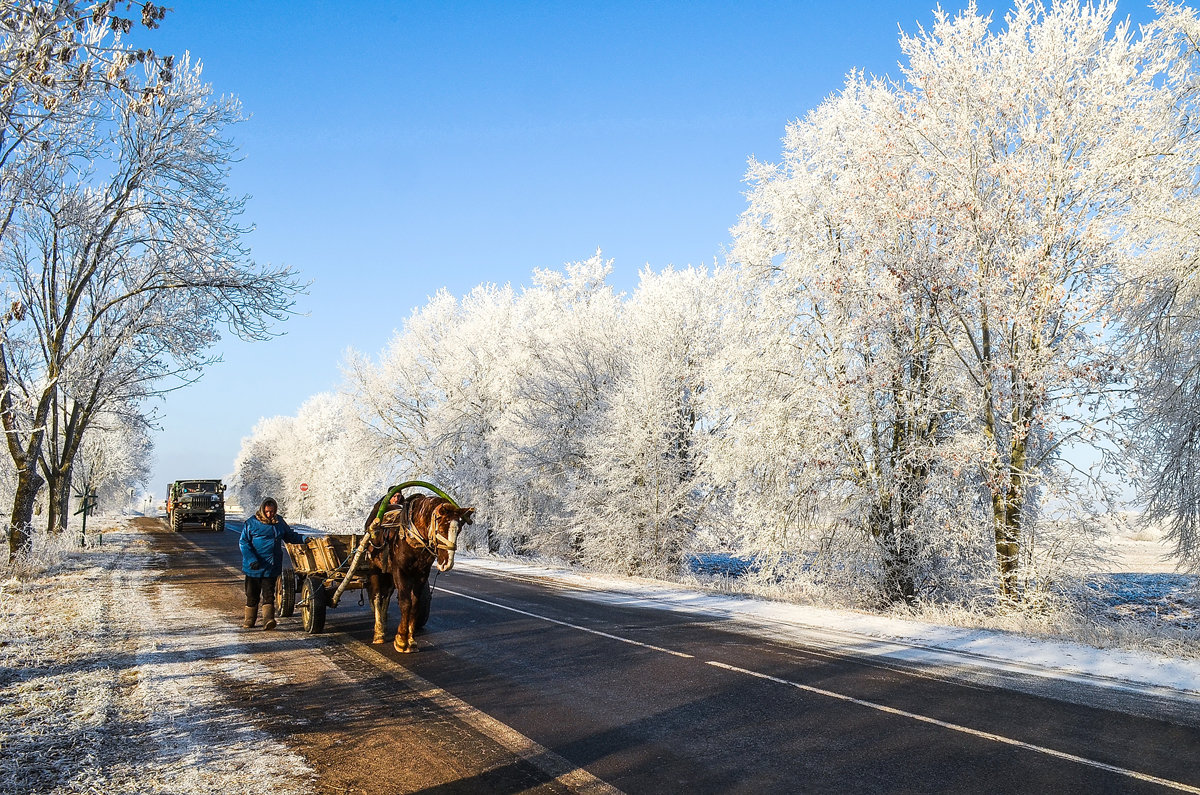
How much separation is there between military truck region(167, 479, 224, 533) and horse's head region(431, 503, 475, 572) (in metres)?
39.3

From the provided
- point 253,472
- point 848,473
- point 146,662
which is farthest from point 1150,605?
point 253,472

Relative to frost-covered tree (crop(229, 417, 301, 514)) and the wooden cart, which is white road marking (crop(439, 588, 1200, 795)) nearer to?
the wooden cart

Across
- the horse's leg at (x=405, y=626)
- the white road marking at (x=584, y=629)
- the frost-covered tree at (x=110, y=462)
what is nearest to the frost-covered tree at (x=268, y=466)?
the frost-covered tree at (x=110, y=462)

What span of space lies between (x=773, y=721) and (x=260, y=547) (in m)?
8.14

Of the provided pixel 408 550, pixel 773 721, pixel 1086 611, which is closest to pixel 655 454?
pixel 1086 611

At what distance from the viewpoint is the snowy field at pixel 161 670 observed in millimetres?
5223

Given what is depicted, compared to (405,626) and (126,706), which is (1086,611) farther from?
(126,706)

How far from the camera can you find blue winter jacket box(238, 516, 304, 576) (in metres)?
11.1

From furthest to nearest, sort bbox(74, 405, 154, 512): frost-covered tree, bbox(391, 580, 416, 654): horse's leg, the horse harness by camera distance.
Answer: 1. bbox(74, 405, 154, 512): frost-covered tree
2. bbox(391, 580, 416, 654): horse's leg
3. the horse harness

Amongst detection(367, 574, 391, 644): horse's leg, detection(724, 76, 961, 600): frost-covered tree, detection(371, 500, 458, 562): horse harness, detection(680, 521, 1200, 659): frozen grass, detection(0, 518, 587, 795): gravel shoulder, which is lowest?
detection(680, 521, 1200, 659): frozen grass

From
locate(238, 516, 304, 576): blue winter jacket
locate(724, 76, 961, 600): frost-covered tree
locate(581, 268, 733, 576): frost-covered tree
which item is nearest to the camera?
locate(238, 516, 304, 576): blue winter jacket

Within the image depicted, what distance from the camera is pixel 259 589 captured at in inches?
446

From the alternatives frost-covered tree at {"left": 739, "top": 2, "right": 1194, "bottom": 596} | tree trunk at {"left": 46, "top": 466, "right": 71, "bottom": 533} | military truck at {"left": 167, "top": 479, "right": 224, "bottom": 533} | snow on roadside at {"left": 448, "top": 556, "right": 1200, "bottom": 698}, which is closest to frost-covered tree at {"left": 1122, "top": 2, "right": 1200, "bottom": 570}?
frost-covered tree at {"left": 739, "top": 2, "right": 1194, "bottom": 596}

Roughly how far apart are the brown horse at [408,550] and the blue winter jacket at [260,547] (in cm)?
179
